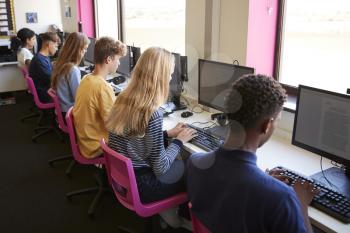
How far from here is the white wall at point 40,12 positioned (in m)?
5.99

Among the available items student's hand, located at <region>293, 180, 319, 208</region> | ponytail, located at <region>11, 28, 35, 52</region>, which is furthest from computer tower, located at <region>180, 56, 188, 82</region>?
ponytail, located at <region>11, 28, 35, 52</region>

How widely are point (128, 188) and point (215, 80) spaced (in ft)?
3.40

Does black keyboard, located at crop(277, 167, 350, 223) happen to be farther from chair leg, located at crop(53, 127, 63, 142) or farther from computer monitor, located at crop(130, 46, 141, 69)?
chair leg, located at crop(53, 127, 63, 142)

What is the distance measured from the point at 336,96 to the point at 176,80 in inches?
62.0

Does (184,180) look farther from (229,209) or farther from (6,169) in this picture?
(6,169)

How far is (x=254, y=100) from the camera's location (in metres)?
1.20

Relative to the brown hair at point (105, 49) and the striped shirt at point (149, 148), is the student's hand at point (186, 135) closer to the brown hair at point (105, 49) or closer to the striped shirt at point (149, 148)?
the striped shirt at point (149, 148)

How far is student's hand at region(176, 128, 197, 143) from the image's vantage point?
2225 millimetres

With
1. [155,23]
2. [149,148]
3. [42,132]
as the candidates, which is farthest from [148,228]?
[155,23]

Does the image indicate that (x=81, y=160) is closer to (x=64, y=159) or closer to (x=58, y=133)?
(x=64, y=159)

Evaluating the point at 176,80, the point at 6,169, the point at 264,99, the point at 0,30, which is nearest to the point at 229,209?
the point at 264,99

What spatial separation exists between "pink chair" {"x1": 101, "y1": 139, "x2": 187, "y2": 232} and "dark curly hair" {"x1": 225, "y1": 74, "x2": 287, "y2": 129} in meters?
0.79

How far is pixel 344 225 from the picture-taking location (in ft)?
4.63

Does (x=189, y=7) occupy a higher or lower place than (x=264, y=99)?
higher
